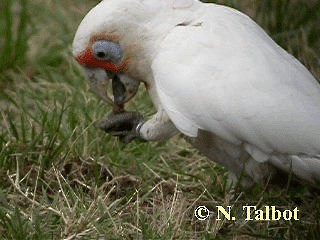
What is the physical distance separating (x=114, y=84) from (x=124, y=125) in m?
0.18

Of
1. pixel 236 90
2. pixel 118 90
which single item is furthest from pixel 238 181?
pixel 118 90

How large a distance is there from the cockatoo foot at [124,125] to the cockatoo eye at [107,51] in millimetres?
292

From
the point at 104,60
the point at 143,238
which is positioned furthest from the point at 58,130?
the point at 143,238

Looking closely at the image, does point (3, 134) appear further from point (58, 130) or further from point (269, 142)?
point (269, 142)

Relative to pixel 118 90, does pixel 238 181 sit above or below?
below

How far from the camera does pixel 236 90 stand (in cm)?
334

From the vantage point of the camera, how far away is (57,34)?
218 inches

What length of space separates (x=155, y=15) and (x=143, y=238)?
83 cm

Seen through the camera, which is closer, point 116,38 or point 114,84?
point 116,38

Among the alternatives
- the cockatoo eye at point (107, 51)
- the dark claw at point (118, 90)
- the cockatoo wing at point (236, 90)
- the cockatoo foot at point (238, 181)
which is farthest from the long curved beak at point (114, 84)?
the cockatoo foot at point (238, 181)

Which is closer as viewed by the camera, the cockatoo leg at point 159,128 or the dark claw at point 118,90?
the cockatoo leg at point 159,128

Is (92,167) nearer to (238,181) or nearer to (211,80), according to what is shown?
(238,181)

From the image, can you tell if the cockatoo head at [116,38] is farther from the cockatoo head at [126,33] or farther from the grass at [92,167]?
the grass at [92,167]

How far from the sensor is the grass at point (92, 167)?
11.6ft
